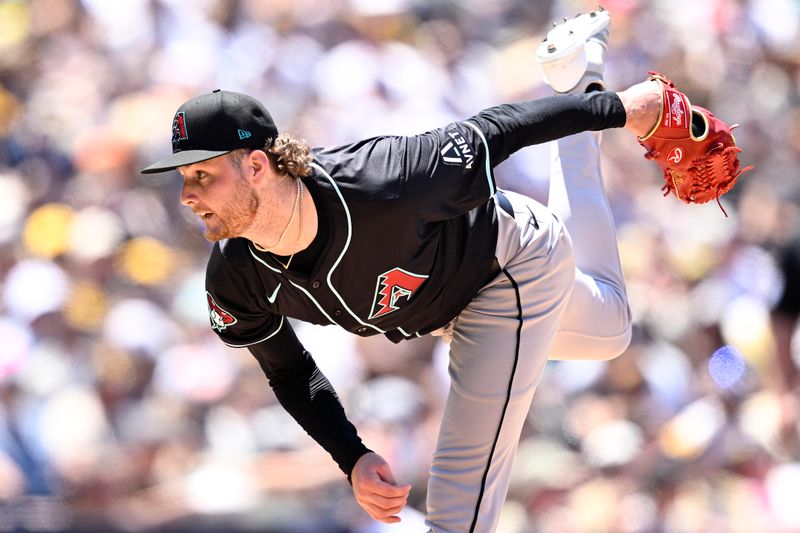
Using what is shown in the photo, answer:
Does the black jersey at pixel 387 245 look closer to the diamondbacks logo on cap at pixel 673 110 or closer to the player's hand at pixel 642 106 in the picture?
the player's hand at pixel 642 106

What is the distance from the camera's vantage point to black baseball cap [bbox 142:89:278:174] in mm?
2006

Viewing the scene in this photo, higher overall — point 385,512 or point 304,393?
point 304,393

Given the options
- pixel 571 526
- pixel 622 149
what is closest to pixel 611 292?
pixel 571 526

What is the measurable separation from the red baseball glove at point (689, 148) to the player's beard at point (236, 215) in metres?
0.98

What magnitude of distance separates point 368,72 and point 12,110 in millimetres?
1557

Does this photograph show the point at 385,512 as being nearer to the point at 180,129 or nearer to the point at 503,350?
the point at 503,350

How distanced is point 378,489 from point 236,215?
0.68 metres

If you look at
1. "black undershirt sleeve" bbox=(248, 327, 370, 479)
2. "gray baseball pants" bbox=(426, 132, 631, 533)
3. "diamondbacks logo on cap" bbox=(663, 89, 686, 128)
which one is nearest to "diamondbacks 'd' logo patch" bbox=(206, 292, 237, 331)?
"black undershirt sleeve" bbox=(248, 327, 370, 479)

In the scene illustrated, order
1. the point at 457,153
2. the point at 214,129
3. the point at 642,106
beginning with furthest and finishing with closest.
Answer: the point at 642,106
the point at 457,153
the point at 214,129

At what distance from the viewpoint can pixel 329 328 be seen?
4031 mm

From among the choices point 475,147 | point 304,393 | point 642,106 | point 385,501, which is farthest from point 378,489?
point 642,106

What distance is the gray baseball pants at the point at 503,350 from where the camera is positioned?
2.35m

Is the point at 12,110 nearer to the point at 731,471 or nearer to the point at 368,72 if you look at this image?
the point at 368,72

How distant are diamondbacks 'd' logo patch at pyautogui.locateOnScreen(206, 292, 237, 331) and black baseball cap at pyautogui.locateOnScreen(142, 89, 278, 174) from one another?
405mm
